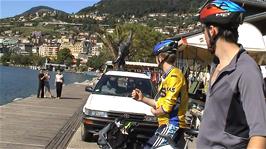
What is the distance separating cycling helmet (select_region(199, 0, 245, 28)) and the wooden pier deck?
329 inches

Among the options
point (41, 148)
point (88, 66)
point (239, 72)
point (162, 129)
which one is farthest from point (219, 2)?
point (88, 66)

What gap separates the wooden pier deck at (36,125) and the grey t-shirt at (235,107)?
8.36m

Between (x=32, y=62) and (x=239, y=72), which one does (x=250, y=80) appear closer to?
(x=239, y=72)

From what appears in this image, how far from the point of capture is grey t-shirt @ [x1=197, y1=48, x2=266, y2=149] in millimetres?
2818

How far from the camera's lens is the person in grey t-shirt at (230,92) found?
9.25 ft

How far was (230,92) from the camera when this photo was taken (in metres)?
2.94

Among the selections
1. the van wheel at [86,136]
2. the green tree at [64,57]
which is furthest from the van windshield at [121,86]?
the green tree at [64,57]

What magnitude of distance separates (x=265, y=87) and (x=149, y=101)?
265cm

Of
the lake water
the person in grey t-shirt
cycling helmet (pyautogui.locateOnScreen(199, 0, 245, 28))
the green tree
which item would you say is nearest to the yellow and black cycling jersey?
the person in grey t-shirt

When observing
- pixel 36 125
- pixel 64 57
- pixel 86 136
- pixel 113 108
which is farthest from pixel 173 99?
pixel 64 57

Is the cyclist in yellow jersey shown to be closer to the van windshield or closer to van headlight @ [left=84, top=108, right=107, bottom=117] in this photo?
van headlight @ [left=84, top=108, right=107, bottom=117]

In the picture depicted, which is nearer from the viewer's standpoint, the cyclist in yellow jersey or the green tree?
the cyclist in yellow jersey

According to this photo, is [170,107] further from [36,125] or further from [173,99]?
[36,125]

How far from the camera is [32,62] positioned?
574 feet
